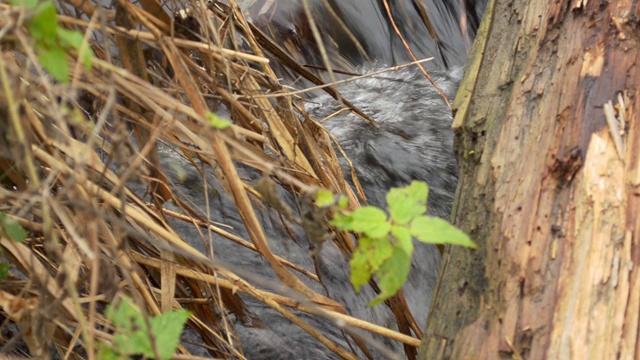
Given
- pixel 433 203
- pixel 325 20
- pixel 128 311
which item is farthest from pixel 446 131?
pixel 128 311

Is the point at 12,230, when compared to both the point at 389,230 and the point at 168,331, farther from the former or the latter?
the point at 389,230

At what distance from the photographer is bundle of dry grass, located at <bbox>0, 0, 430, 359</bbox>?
3.92ft

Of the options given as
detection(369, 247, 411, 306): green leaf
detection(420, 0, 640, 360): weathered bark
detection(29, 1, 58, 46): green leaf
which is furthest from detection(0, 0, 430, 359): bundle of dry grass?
detection(420, 0, 640, 360): weathered bark

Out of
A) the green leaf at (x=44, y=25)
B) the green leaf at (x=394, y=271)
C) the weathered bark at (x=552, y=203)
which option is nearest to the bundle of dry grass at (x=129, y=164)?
the green leaf at (x=44, y=25)

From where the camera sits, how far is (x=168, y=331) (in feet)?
4.02

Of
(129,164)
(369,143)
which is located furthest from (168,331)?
(369,143)

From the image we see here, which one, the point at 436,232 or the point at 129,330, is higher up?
the point at 436,232

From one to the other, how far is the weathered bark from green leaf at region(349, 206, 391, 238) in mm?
294

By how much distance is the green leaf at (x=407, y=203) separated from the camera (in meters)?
1.19

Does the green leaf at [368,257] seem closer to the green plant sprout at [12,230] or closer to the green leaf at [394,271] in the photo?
the green leaf at [394,271]

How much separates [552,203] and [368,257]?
16.3 inches

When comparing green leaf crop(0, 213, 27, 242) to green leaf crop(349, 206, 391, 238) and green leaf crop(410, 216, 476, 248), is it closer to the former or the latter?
green leaf crop(349, 206, 391, 238)

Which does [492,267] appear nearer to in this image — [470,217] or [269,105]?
[470,217]

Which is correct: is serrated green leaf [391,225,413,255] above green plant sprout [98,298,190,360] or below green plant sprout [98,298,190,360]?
above
